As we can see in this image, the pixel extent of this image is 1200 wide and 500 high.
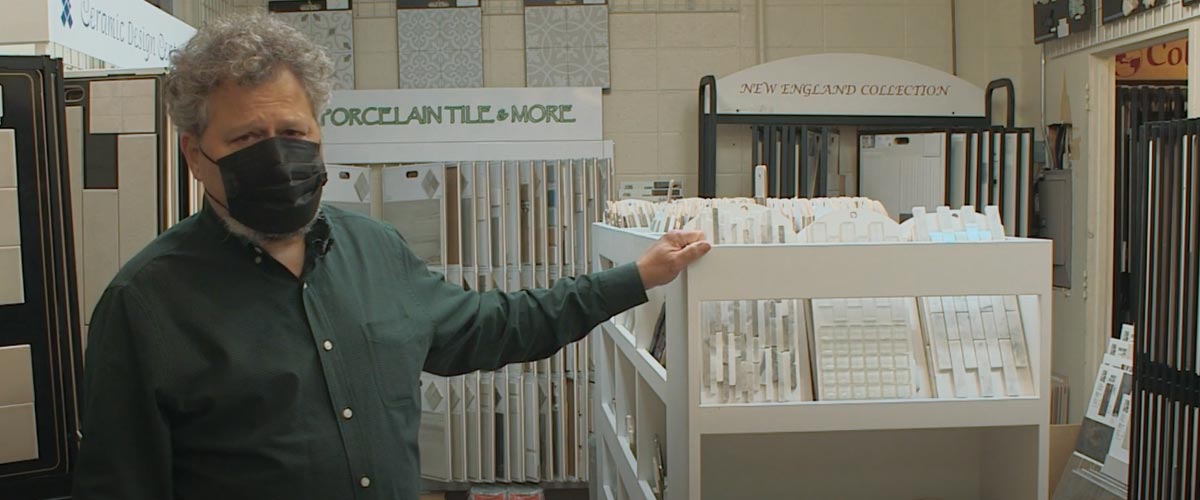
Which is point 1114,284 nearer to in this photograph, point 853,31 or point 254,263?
point 853,31

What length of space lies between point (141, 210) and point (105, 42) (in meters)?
0.67

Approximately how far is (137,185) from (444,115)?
10.3 ft

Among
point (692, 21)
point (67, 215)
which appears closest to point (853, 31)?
point (692, 21)

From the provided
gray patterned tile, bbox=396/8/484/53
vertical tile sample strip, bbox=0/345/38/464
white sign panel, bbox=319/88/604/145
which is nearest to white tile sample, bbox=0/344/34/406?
vertical tile sample strip, bbox=0/345/38/464

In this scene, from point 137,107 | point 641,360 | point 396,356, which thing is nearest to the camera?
point 396,356

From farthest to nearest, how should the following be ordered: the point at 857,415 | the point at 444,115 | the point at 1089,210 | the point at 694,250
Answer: the point at 444,115
the point at 1089,210
the point at 857,415
the point at 694,250

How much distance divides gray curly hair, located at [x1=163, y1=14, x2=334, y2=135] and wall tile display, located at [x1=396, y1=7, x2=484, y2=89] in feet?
13.3

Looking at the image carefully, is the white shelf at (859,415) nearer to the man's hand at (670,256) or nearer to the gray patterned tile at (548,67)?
the man's hand at (670,256)

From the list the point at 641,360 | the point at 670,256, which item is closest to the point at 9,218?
the point at 670,256

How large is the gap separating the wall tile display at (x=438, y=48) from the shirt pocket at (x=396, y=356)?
13.1 ft

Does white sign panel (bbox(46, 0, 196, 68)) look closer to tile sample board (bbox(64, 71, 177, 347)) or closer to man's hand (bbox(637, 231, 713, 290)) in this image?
tile sample board (bbox(64, 71, 177, 347))

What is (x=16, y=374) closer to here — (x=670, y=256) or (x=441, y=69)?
(x=670, y=256)

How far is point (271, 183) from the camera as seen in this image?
173 centimetres

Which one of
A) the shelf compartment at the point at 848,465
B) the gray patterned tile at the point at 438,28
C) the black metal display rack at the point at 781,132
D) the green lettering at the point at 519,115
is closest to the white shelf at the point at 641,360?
the shelf compartment at the point at 848,465
